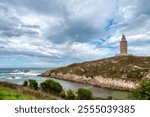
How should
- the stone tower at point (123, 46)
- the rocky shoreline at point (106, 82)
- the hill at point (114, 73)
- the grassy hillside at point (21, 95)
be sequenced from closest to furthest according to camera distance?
the grassy hillside at point (21, 95) → the rocky shoreline at point (106, 82) → the hill at point (114, 73) → the stone tower at point (123, 46)

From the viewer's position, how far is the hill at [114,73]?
3076 inches

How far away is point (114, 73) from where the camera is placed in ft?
294

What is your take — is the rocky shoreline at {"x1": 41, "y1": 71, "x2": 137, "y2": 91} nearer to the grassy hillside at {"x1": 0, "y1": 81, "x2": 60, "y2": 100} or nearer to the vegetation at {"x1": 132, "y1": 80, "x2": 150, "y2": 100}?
the vegetation at {"x1": 132, "y1": 80, "x2": 150, "y2": 100}

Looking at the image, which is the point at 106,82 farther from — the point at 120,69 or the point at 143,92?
the point at 143,92

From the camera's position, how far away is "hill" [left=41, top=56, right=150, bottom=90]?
256ft

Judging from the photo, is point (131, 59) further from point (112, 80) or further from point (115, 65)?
point (112, 80)

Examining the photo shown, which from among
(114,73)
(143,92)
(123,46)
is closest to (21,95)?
(143,92)

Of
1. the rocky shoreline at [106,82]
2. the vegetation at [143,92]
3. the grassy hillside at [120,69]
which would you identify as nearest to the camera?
the vegetation at [143,92]

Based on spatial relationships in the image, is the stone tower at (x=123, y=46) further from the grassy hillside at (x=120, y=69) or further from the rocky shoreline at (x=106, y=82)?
the rocky shoreline at (x=106, y=82)

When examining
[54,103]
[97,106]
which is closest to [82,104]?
[97,106]

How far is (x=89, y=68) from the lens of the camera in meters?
106

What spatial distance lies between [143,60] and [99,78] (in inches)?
1086

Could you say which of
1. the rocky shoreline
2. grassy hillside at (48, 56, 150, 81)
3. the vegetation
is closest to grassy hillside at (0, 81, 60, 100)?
the vegetation

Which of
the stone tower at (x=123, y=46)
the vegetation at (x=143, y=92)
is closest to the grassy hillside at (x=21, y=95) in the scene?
the vegetation at (x=143, y=92)
